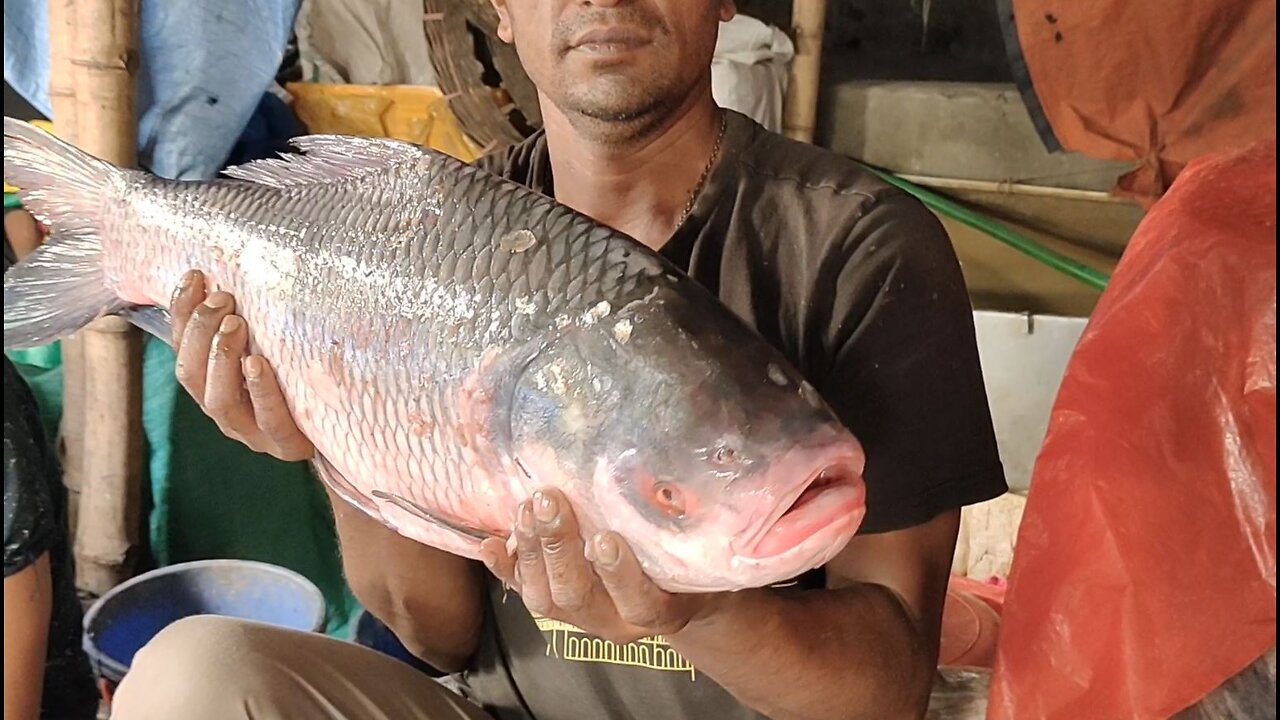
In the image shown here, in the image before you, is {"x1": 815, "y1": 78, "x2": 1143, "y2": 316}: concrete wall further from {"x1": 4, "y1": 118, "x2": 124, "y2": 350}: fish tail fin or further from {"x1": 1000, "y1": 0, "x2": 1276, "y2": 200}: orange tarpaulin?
{"x1": 4, "y1": 118, "x2": 124, "y2": 350}: fish tail fin

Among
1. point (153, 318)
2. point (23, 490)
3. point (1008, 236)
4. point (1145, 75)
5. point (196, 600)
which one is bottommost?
point (196, 600)

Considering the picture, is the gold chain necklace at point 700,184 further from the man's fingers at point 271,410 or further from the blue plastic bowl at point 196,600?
the blue plastic bowl at point 196,600

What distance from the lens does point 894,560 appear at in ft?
3.54

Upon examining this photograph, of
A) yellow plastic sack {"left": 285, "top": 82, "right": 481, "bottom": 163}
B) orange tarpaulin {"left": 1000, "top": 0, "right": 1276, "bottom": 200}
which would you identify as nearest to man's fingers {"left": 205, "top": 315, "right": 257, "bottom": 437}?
yellow plastic sack {"left": 285, "top": 82, "right": 481, "bottom": 163}

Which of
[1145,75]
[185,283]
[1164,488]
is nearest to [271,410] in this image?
[185,283]

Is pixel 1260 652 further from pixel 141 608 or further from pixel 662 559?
pixel 141 608

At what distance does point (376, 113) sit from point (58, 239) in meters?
1.54

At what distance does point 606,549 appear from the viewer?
28.0 inches

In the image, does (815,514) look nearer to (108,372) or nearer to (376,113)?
(108,372)

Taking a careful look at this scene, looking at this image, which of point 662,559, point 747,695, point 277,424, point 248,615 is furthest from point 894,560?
point 248,615

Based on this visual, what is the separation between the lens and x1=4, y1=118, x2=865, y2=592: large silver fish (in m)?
0.67

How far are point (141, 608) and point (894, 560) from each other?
5.10 feet

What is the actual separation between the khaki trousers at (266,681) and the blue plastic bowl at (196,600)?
68 cm

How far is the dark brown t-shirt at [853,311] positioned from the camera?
1.05 metres
